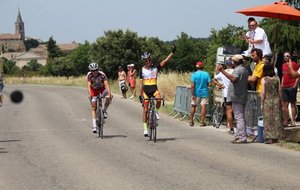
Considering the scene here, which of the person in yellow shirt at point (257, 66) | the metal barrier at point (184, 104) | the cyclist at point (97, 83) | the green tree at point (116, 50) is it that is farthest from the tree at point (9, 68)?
the person in yellow shirt at point (257, 66)

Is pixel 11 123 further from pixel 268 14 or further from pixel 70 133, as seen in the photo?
pixel 268 14

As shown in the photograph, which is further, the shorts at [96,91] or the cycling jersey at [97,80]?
the shorts at [96,91]

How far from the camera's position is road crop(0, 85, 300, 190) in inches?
329

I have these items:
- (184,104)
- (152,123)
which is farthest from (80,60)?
(152,123)

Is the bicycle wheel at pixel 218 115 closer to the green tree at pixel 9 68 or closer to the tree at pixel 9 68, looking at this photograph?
the green tree at pixel 9 68

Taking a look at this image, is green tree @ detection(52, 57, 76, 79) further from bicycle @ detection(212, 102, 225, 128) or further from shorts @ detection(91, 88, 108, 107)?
shorts @ detection(91, 88, 108, 107)

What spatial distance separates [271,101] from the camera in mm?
12578

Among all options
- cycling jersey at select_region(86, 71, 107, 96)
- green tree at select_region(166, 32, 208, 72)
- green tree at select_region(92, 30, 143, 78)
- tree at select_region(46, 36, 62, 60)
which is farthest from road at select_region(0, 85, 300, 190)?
tree at select_region(46, 36, 62, 60)

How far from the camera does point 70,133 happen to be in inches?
628

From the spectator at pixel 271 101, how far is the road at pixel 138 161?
1.59 feet

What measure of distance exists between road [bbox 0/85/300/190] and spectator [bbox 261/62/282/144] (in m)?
0.48

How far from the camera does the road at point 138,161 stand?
27.4 ft

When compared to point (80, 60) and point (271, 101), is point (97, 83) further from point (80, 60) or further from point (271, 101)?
point (80, 60)

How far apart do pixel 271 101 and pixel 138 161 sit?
12.4 feet
